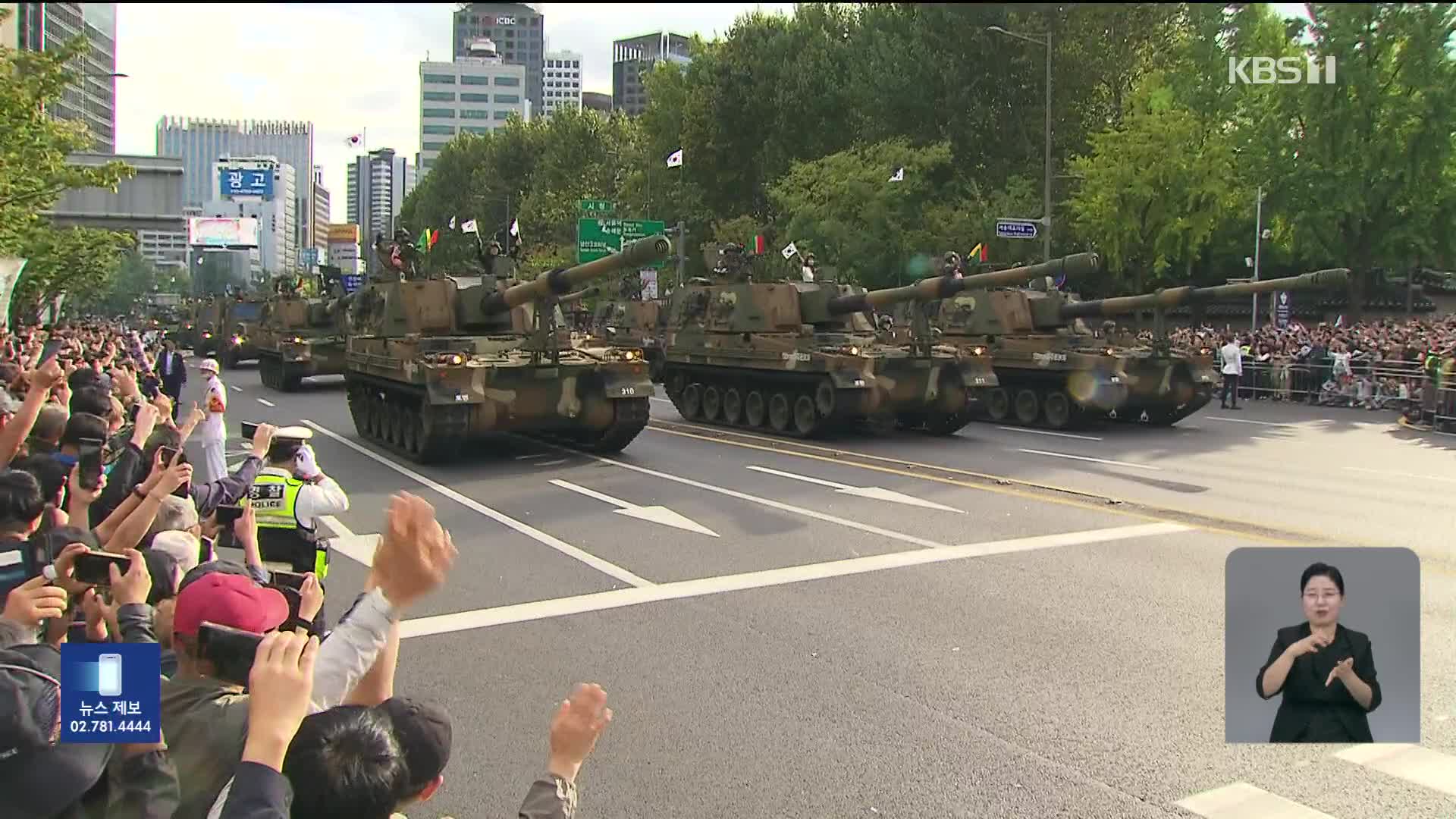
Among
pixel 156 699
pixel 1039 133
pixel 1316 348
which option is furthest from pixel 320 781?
pixel 1316 348

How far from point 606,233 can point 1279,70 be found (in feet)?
115

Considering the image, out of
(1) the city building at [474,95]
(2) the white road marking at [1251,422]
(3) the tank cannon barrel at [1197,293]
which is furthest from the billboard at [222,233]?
(2) the white road marking at [1251,422]

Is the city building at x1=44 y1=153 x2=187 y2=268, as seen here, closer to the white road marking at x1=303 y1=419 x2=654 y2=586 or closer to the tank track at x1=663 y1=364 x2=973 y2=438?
the tank track at x1=663 y1=364 x2=973 y2=438

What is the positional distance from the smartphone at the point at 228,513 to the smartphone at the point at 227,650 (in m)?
3.14

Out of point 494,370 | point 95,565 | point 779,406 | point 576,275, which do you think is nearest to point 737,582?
point 95,565

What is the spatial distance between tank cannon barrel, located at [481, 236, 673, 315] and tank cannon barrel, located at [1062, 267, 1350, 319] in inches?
315

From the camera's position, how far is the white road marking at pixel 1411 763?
5054 millimetres

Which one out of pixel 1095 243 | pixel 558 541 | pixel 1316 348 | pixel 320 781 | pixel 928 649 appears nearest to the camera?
pixel 320 781

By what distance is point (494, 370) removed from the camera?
15.5 metres

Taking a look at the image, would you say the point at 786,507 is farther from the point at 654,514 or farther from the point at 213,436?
the point at 213,436

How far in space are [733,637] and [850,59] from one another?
29258mm

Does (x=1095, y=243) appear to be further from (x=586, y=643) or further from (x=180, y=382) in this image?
(x=586, y=643)

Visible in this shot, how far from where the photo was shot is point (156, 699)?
2.44 m

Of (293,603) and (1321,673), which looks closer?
(1321,673)
